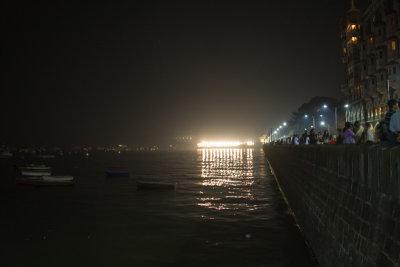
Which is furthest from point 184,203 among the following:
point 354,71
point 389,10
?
point 354,71

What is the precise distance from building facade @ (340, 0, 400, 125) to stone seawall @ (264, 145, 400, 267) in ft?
137

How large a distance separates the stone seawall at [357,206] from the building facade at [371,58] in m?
41.8

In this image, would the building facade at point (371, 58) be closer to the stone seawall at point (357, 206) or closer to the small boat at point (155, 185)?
the small boat at point (155, 185)

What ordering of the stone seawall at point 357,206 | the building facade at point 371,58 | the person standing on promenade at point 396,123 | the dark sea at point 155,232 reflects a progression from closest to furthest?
the stone seawall at point 357,206, the person standing on promenade at point 396,123, the dark sea at point 155,232, the building facade at point 371,58

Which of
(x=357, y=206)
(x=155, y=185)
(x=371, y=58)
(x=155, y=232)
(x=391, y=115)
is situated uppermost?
(x=371, y=58)

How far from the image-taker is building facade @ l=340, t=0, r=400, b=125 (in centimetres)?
5962

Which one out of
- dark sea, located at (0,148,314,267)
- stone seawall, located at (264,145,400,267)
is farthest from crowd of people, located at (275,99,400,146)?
dark sea, located at (0,148,314,267)

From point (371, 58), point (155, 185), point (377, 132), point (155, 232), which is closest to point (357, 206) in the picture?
point (377, 132)

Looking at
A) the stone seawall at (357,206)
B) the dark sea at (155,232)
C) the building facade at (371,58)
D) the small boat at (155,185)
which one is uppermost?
the building facade at (371,58)

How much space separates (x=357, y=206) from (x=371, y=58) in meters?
72.0

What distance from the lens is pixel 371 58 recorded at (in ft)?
233

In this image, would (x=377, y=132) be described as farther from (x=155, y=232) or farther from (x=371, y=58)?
(x=371, y=58)

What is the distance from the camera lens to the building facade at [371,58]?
196 ft

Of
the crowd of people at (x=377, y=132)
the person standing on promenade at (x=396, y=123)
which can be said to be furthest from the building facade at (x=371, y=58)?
the person standing on promenade at (x=396, y=123)
